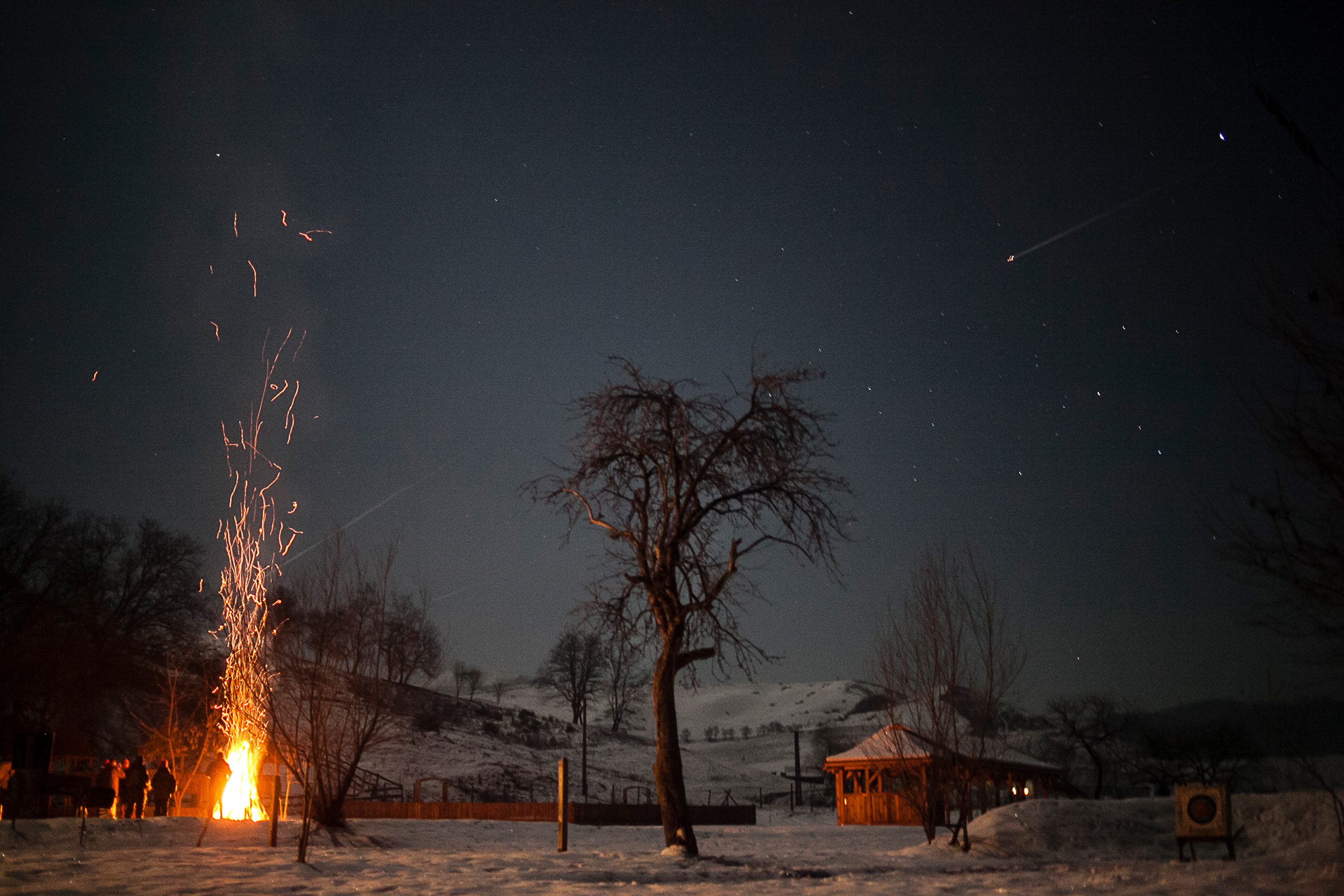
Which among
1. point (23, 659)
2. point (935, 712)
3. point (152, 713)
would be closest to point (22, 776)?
point (935, 712)

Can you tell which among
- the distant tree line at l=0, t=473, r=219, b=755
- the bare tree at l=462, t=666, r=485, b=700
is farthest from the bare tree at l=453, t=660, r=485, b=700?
the distant tree line at l=0, t=473, r=219, b=755

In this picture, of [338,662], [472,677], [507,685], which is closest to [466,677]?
[472,677]

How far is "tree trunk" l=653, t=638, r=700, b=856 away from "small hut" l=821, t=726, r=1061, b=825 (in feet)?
18.0

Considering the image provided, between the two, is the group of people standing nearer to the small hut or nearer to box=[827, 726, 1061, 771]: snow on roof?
the small hut

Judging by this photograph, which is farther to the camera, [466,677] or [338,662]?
[466,677]

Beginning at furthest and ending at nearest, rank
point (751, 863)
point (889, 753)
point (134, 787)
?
point (889, 753) → point (134, 787) → point (751, 863)

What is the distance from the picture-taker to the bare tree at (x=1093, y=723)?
2090 inches

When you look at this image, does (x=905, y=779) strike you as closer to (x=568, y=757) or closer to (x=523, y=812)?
(x=523, y=812)

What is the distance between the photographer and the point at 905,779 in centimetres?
2038

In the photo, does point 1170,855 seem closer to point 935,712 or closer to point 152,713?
point 935,712

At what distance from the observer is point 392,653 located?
79.8 feet

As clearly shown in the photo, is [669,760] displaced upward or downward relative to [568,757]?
upward

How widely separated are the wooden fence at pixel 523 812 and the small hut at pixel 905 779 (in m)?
5.27

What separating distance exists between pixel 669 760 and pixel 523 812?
886 inches
